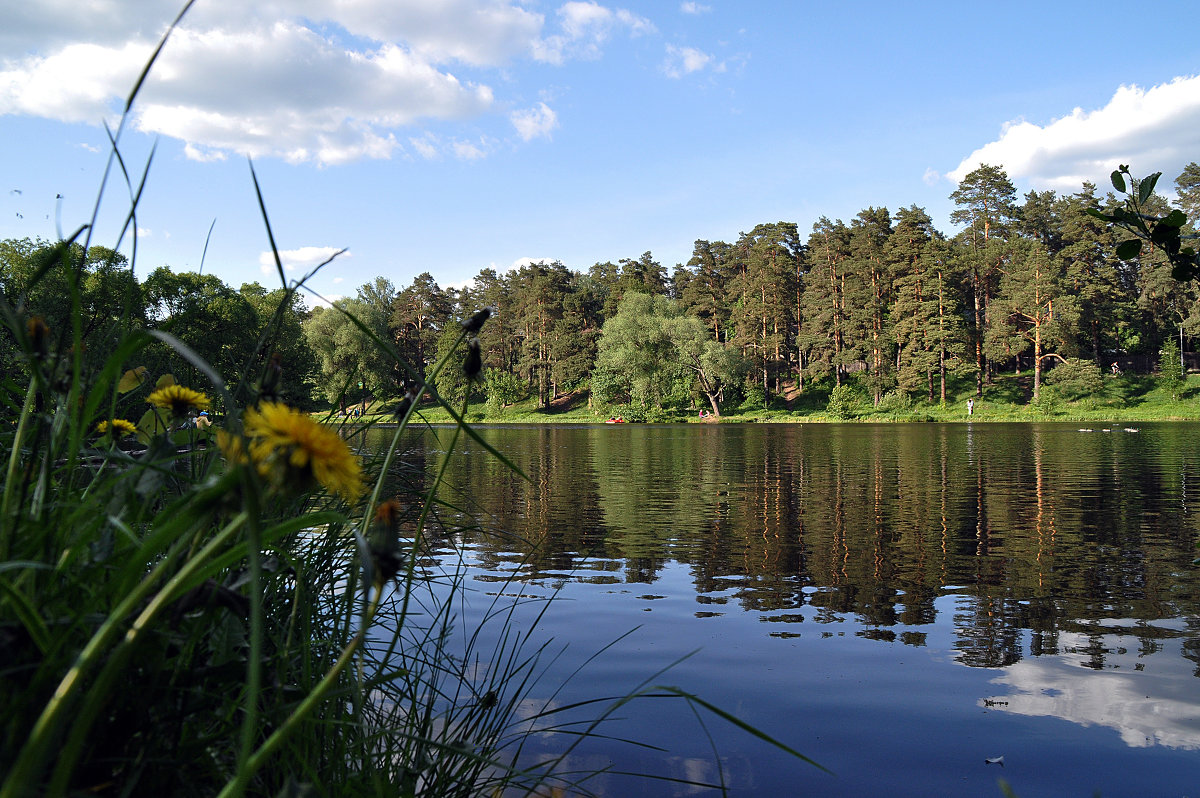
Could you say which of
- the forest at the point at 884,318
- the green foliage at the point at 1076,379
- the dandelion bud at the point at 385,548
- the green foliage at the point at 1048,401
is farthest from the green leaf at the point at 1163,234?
the green foliage at the point at 1076,379

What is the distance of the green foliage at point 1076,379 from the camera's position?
1722 inches

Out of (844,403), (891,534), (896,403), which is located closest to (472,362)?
(891,534)

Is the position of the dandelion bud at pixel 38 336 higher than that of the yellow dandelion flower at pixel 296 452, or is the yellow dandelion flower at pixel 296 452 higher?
the dandelion bud at pixel 38 336

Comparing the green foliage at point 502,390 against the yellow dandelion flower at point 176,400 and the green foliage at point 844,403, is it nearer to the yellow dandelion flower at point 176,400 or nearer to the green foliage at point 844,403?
the green foliage at point 844,403

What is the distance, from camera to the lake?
3.59 m

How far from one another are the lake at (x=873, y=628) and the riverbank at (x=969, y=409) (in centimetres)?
3172

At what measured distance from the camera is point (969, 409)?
45.4m

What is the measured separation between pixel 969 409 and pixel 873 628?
4375 centimetres

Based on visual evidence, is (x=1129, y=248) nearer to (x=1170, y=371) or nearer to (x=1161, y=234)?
(x=1161, y=234)

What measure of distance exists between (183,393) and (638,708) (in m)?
3.28

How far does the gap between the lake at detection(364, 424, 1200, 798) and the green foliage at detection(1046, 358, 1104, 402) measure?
111 feet

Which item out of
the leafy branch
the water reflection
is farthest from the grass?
the water reflection

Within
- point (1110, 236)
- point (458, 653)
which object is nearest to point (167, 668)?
point (458, 653)

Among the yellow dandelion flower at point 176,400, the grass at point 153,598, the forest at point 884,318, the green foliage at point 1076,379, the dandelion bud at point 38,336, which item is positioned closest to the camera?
the grass at point 153,598
